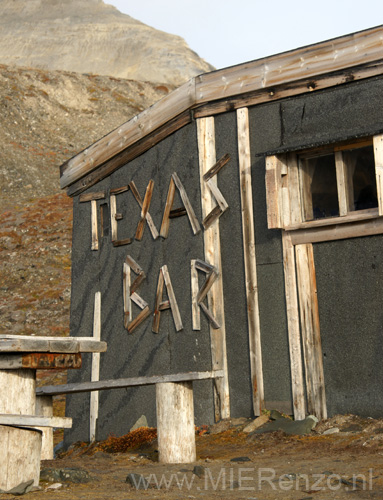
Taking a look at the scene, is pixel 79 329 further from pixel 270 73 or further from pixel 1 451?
pixel 1 451

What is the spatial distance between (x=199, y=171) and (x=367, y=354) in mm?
3614

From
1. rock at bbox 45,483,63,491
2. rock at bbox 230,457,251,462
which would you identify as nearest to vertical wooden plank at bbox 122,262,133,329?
rock at bbox 230,457,251,462

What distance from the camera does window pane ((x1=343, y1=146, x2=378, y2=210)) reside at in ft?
30.5

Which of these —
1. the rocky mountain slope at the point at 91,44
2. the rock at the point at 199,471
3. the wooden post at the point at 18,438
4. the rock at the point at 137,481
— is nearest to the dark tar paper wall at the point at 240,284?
the rock at the point at 199,471

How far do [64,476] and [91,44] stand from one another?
72.9 metres

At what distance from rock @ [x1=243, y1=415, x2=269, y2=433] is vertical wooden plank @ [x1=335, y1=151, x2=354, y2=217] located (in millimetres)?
2817

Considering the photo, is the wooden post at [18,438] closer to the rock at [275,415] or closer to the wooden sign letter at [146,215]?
the rock at [275,415]

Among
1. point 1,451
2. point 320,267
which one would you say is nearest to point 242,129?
point 320,267

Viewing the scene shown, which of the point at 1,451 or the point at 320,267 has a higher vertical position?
the point at 320,267

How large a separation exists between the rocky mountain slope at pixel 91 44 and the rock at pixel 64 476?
59704 mm

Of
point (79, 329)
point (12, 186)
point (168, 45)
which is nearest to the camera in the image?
point (79, 329)

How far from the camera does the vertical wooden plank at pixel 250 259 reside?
9.67 m

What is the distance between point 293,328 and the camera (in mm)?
9469

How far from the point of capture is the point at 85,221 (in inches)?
518
